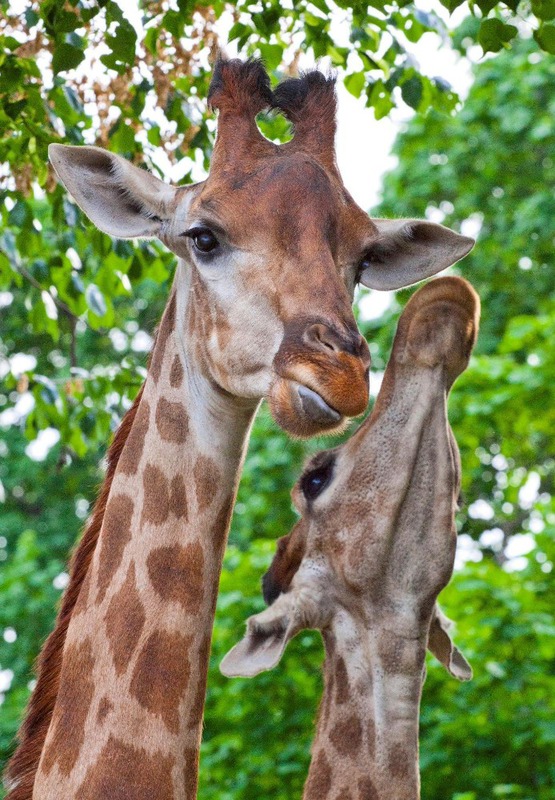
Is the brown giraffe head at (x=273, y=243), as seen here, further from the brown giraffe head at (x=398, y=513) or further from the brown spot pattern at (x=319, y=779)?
the brown spot pattern at (x=319, y=779)

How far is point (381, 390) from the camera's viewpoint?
396 cm

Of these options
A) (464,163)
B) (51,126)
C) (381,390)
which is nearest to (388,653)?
(381,390)

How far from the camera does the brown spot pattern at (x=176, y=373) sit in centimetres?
353

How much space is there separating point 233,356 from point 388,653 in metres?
1.14

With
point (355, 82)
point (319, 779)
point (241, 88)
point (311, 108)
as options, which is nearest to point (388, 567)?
point (319, 779)

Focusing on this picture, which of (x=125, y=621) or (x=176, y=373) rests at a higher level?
(x=176, y=373)

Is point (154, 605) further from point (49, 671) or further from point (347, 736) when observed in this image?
point (347, 736)

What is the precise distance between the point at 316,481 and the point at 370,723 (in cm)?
83

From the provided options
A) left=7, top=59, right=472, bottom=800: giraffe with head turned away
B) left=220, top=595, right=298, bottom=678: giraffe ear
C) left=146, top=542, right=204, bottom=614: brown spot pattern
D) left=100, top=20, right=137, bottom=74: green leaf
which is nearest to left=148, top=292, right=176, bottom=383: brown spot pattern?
left=7, top=59, right=472, bottom=800: giraffe with head turned away

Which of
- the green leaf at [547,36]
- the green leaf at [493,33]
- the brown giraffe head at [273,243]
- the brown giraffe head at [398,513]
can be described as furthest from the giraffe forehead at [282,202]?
the green leaf at [547,36]

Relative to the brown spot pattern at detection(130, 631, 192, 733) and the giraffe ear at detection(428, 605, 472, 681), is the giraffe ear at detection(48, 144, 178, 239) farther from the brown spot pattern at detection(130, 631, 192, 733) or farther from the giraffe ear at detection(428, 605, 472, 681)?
the giraffe ear at detection(428, 605, 472, 681)

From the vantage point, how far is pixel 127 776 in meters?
3.11

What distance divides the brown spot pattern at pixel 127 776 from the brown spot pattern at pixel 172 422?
33.1 inches

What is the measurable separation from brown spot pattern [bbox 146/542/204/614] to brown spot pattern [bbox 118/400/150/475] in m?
0.28
